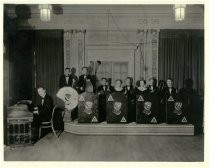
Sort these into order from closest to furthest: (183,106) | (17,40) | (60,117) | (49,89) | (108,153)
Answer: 1. (108,153)
2. (183,106)
3. (60,117)
4. (17,40)
5. (49,89)

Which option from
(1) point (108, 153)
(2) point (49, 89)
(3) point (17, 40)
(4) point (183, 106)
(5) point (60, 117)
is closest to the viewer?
(1) point (108, 153)

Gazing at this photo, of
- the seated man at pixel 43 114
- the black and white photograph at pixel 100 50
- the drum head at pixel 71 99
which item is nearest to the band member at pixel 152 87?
the black and white photograph at pixel 100 50

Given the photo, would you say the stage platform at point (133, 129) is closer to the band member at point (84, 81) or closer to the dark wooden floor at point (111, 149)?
the dark wooden floor at point (111, 149)

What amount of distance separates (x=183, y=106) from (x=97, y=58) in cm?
305

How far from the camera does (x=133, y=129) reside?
568cm

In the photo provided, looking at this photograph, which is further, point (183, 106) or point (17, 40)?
point (17, 40)

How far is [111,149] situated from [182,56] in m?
3.93

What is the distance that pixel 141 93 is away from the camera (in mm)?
5637

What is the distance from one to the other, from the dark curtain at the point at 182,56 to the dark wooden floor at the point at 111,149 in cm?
247

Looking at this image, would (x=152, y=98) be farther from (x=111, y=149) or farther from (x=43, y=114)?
(x=43, y=114)

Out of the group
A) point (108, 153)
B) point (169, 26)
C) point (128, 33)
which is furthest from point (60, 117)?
point (169, 26)

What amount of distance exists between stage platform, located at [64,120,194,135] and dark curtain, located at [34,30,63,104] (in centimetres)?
253

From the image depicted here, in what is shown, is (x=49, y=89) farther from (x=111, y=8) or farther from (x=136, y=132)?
(x=136, y=132)

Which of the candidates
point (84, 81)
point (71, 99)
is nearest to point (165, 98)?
point (71, 99)
